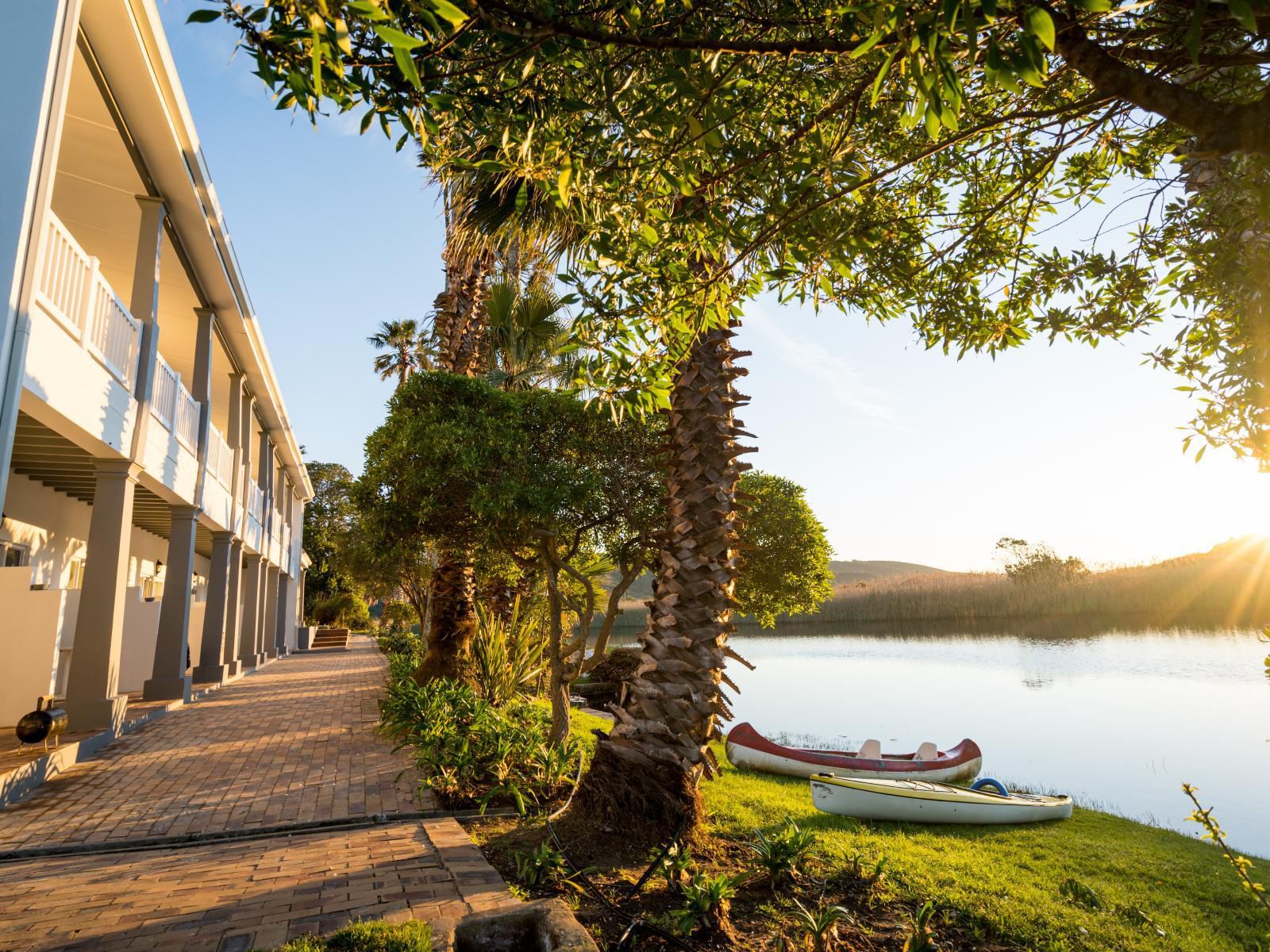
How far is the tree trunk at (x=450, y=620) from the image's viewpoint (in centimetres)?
1164

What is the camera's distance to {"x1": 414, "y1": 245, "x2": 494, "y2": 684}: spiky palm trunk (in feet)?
38.7

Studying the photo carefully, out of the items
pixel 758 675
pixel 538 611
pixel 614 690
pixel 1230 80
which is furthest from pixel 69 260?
pixel 758 675

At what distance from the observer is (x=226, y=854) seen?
4961 millimetres

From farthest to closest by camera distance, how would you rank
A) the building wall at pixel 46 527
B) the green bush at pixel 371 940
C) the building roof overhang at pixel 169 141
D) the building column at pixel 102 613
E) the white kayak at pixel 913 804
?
1. the building wall at pixel 46 527
2. the building column at pixel 102 613
3. the white kayak at pixel 913 804
4. the building roof overhang at pixel 169 141
5. the green bush at pixel 371 940

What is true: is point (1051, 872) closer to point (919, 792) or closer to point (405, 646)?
point (919, 792)

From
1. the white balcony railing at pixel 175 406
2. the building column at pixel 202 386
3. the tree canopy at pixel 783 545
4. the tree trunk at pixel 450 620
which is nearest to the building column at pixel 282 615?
the building column at pixel 202 386

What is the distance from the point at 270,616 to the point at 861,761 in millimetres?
21919

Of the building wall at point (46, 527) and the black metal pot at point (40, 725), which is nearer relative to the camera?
the black metal pot at point (40, 725)

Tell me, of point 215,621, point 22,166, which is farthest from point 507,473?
point 215,621

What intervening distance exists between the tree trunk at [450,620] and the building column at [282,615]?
16446 mm

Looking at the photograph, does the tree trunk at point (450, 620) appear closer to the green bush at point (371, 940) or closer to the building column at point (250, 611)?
the green bush at point (371, 940)

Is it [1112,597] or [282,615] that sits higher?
[1112,597]

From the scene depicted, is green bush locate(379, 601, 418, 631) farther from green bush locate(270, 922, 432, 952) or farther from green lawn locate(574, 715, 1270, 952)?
green bush locate(270, 922, 432, 952)

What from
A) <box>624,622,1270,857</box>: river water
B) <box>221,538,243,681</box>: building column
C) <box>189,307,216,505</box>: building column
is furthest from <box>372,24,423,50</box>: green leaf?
<box>221,538,243,681</box>: building column
